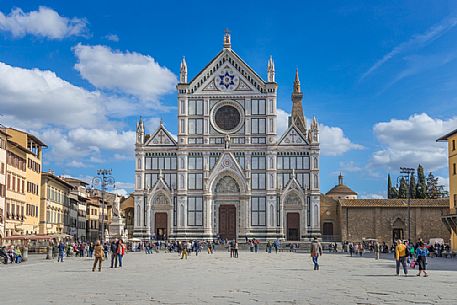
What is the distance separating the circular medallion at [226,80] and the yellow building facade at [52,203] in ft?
69.9

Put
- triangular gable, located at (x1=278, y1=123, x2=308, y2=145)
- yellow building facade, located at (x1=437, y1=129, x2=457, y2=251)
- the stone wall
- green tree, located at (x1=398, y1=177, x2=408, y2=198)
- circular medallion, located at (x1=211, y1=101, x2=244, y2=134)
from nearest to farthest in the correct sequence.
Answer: yellow building facade, located at (x1=437, y1=129, x2=457, y2=251) < the stone wall < triangular gable, located at (x1=278, y1=123, x2=308, y2=145) < circular medallion, located at (x1=211, y1=101, x2=244, y2=134) < green tree, located at (x1=398, y1=177, x2=408, y2=198)

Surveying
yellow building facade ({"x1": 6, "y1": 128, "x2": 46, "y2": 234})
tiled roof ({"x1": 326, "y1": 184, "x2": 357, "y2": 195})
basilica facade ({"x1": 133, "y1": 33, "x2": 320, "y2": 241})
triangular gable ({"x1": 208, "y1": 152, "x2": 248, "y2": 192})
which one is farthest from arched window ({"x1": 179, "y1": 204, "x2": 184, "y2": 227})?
tiled roof ({"x1": 326, "y1": 184, "x2": 357, "y2": 195})

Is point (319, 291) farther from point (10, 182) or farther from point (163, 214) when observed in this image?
point (163, 214)

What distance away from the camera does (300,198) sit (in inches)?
2852

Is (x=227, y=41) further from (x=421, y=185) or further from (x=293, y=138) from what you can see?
(x=421, y=185)

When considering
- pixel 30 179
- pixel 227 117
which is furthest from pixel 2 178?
pixel 227 117

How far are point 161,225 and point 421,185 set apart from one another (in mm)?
43216

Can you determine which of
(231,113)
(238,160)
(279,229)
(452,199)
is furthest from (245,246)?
(452,199)

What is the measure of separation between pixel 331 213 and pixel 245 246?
1230cm

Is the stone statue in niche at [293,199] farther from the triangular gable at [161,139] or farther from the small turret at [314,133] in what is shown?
the triangular gable at [161,139]

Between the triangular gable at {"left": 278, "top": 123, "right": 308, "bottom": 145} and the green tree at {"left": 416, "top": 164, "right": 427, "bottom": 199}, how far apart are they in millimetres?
29541

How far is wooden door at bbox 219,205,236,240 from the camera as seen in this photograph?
7281 centimetres

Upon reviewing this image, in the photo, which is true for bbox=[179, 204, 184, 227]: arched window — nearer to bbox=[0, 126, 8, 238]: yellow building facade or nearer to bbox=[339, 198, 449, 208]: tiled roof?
bbox=[339, 198, 449, 208]: tiled roof

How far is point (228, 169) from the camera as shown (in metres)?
72.8
